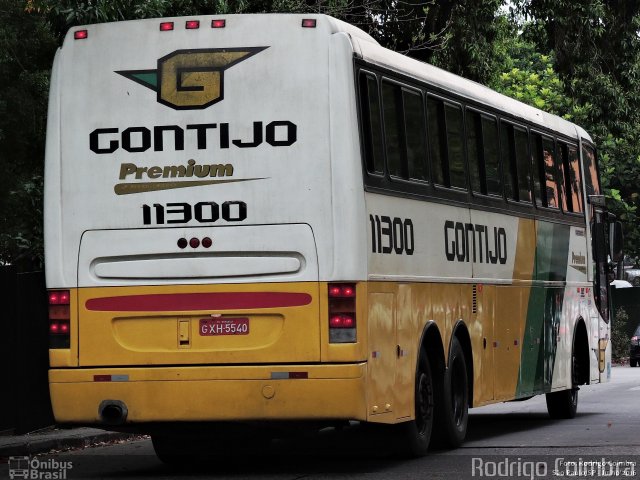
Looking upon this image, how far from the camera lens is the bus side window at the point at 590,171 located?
69.1 ft

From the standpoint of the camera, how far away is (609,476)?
39.1 feet

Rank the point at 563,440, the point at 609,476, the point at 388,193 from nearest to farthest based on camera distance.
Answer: the point at 609,476 → the point at 388,193 → the point at 563,440

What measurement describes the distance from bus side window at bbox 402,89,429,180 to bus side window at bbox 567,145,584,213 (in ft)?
20.4

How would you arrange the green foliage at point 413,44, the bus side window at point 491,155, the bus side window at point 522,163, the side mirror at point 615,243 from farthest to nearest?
the side mirror at point 615,243
the green foliage at point 413,44
the bus side window at point 522,163
the bus side window at point 491,155

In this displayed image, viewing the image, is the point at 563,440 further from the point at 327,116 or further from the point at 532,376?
the point at 327,116

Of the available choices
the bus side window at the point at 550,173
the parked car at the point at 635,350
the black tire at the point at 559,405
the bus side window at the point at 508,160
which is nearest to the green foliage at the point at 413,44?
the bus side window at the point at 550,173

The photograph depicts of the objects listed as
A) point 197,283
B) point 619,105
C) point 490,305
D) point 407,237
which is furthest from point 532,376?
point 619,105

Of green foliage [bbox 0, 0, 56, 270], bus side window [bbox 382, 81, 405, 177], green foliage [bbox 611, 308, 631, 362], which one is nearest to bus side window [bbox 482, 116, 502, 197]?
bus side window [bbox 382, 81, 405, 177]

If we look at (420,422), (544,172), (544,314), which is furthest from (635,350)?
(420,422)

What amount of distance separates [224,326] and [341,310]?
0.89 meters

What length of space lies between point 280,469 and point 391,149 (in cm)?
273

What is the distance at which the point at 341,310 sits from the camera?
12.0 m

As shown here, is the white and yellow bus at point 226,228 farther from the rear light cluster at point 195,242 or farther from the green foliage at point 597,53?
the green foliage at point 597,53

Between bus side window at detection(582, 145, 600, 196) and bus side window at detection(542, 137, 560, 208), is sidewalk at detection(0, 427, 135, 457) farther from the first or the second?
bus side window at detection(582, 145, 600, 196)
